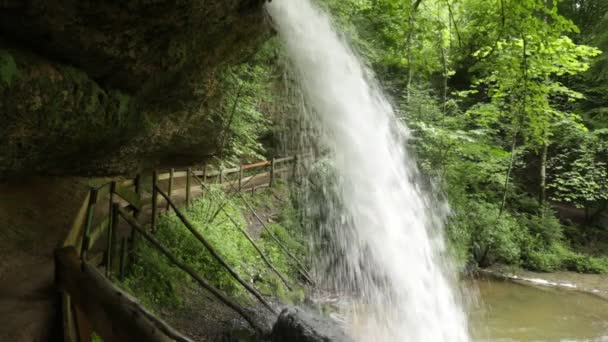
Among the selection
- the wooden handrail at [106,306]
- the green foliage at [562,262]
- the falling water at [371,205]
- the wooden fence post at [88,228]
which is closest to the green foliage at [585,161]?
the green foliage at [562,262]

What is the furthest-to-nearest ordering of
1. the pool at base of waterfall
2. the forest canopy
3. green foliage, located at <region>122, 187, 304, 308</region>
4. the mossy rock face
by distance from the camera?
the forest canopy → the pool at base of waterfall → green foliage, located at <region>122, 187, 304, 308</region> → the mossy rock face

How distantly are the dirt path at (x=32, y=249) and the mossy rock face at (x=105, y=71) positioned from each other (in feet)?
2.90

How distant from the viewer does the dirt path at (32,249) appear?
340 centimetres

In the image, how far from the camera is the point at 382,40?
1505 centimetres

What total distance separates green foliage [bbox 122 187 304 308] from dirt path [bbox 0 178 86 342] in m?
1.35

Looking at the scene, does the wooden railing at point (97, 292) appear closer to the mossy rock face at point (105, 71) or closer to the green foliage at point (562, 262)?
the mossy rock face at point (105, 71)

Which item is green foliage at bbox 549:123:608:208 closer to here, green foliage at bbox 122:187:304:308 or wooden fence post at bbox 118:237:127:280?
green foliage at bbox 122:187:304:308

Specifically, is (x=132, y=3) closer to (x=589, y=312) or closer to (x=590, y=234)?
(x=589, y=312)

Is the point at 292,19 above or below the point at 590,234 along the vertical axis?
above

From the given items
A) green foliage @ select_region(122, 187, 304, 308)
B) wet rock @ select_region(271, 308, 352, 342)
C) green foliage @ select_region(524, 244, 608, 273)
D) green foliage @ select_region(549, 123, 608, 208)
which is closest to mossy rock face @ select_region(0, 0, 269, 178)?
green foliage @ select_region(122, 187, 304, 308)

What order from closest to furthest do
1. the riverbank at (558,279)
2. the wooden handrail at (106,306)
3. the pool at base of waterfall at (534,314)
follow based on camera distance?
the wooden handrail at (106,306)
the pool at base of waterfall at (534,314)
the riverbank at (558,279)

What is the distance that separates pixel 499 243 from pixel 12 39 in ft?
50.7

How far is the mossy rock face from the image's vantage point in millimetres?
3760

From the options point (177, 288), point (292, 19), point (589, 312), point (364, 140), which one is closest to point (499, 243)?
point (589, 312)
